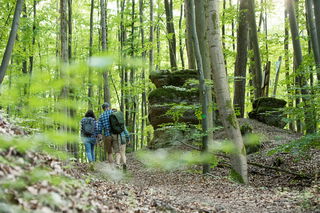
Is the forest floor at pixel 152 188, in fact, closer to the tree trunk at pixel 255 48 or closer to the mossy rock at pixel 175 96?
the mossy rock at pixel 175 96

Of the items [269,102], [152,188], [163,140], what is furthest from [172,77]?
[152,188]

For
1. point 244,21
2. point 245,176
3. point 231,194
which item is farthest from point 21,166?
point 244,21

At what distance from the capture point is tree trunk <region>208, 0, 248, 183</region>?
755cm

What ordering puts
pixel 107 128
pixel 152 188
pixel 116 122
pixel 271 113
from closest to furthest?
pixel 152 188 → pixel 116 122 → pixel 107 128 → pixel 271 113

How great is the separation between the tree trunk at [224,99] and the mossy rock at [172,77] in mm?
6513

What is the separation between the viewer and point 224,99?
7570 millimetres

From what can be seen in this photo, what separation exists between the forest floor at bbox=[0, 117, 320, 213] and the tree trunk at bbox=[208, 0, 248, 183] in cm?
47

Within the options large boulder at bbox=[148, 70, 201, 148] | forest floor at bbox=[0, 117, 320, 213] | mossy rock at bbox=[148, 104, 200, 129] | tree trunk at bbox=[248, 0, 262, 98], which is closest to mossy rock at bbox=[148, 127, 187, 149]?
large boulder at bbox=[148, 70, 201, 148]

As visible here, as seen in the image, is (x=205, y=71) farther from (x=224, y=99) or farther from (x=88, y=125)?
(x=88, y=125)

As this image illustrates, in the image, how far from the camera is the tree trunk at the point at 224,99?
24.8 feet

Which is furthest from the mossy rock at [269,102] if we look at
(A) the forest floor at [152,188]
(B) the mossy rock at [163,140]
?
(B) the mossy rock at [163,140]

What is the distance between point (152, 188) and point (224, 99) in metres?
2.75

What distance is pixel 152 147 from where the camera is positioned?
1387 cm

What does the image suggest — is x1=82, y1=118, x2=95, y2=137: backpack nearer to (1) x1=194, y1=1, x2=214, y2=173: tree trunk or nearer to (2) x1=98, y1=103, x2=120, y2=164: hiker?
(2) x1=98, y1=103, x2=120, y2=164: hiker
